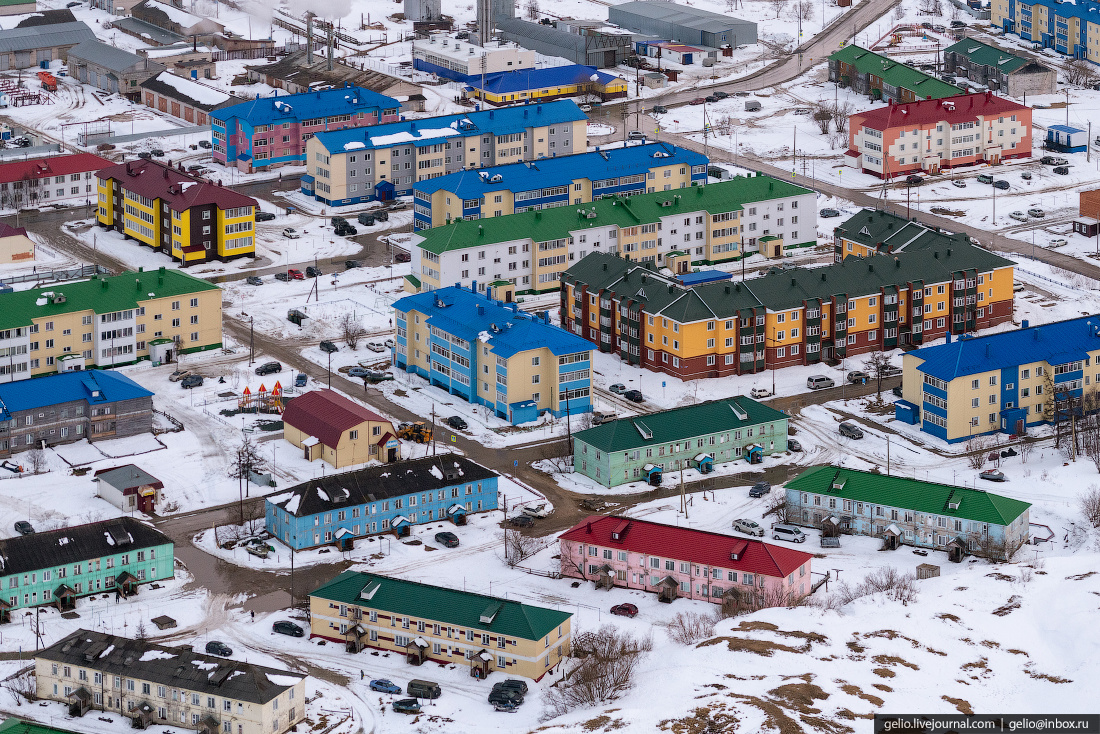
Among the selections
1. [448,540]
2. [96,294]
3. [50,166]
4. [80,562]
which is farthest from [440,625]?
[50,166]

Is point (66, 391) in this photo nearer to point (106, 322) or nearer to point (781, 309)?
point (106, 322)

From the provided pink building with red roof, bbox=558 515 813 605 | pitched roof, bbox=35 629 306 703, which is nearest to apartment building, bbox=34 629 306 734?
pitched roof, bbox=35 629 306 703

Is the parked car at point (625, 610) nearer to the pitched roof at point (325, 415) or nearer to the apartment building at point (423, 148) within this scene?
the pitched roof at point (325, 415)

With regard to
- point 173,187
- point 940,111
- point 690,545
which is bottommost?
point 690,545

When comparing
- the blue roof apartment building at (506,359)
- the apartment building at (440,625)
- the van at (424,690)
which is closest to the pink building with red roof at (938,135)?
the blue roof apartment building at (506,359)

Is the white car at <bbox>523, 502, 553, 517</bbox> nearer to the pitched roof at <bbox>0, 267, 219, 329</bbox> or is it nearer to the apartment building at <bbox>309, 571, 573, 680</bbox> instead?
the apartment building at <bbox>309, 571, 573, 680</bbox>
